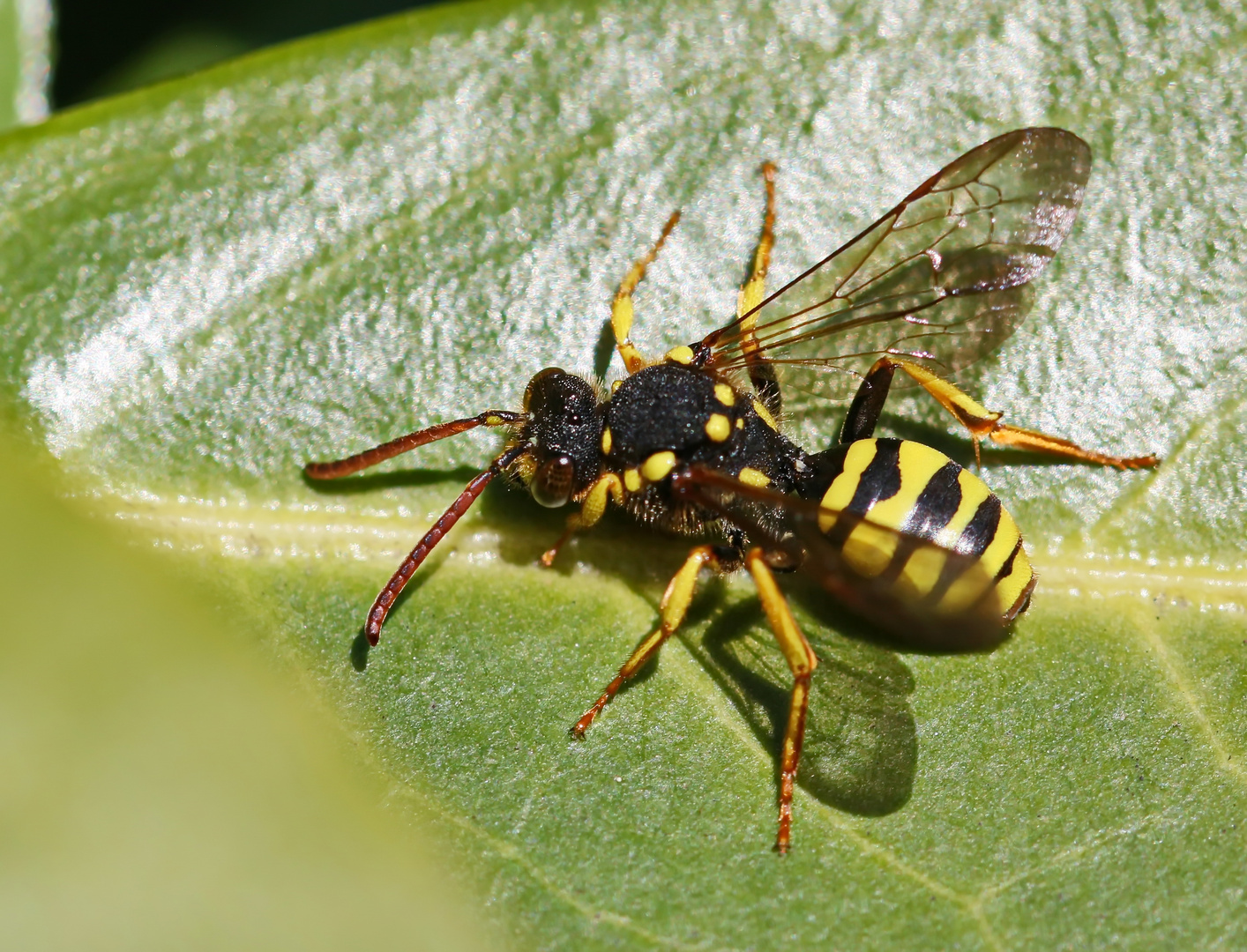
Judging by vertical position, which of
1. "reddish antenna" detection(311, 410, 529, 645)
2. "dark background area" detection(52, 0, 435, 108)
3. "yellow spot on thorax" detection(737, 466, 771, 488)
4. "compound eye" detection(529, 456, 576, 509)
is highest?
"dark background area" detection(52, 0, 435, 108)

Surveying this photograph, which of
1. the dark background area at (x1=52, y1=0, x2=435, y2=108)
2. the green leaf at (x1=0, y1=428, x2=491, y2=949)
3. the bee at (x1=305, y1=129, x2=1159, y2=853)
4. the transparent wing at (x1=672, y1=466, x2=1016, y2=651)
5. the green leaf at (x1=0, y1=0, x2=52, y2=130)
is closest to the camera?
the green leaf at (x1=0, y1=428, x2=491, y2=949)

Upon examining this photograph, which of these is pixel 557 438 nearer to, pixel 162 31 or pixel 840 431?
pixel 840 431

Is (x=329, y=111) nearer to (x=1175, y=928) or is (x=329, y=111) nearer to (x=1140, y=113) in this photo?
(x=1140, y=113)

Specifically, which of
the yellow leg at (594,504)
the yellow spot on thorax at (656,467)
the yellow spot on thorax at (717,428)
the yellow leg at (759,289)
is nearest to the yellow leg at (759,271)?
the yellow leg at (759,289)

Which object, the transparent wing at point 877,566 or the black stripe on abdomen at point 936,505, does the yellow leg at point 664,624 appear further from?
the black stripe on abdomen at point 936,505

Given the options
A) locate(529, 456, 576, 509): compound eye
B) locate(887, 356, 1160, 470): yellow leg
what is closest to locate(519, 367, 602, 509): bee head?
locate(529, 456, 576, 509): compound eye

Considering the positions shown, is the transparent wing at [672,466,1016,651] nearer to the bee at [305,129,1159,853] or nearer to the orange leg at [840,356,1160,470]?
the bee at [305,129,1159,853]

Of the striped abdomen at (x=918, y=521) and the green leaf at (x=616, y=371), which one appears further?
the striped abdomen at (x=918, y=521)
